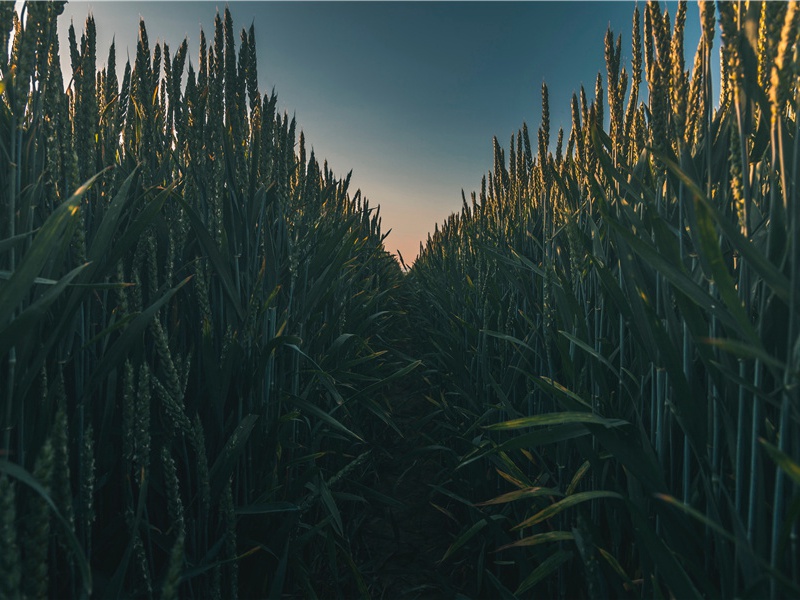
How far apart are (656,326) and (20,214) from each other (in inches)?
38.2

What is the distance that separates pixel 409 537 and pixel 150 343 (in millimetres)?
1113

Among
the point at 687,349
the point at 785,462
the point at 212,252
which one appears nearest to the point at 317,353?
the point at 212,252

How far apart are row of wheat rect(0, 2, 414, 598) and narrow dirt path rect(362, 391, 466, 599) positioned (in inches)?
5.1

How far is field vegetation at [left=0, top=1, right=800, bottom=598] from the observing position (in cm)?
56

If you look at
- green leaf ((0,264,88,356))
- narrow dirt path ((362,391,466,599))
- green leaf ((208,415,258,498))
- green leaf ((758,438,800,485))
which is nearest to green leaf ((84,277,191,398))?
green leaf ((0,264,88,356))

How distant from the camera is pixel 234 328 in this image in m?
1.10

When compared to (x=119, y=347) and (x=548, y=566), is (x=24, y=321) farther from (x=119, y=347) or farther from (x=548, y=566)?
(x=548, y=566)

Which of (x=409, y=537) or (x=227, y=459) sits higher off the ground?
(x=227, y=459)

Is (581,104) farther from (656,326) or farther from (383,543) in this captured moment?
(383,543)

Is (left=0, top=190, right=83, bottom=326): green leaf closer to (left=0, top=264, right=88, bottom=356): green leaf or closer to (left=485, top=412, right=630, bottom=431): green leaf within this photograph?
(left=0, top=264, right=88, bottom=356): green leaf

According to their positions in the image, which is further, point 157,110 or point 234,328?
point 157,110

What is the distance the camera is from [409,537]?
5.50ft

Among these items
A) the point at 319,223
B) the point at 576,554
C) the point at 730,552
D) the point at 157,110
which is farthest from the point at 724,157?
the point at 319,223

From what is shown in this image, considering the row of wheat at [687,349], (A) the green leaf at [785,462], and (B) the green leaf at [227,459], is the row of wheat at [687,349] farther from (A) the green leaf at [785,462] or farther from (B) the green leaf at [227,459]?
(B) the green leaf at [227,459]
